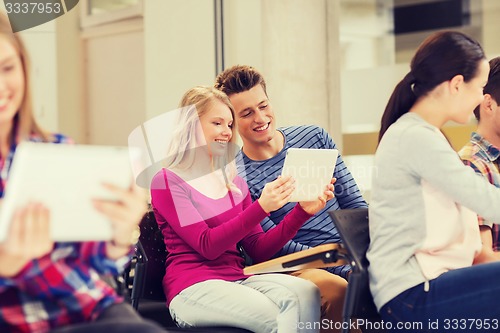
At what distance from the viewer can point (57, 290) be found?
4.60 ft

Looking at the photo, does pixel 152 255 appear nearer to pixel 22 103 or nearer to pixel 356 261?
pixel 356 261

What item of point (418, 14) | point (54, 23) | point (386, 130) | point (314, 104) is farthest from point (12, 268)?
point (54, 23)

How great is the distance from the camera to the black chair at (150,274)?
241 cm

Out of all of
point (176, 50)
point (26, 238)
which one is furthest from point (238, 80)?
point (176, 50)

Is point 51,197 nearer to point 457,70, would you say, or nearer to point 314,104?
point 457,70

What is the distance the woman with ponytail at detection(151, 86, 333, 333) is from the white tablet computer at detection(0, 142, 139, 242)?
93cm

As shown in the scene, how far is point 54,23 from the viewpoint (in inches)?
229

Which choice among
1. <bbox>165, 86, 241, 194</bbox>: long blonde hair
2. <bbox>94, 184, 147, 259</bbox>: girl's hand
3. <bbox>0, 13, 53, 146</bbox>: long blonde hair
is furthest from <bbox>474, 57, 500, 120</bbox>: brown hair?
<bbox>0, 13, 53, 146</bbox>: long blonde hair

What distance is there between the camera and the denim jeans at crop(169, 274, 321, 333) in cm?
218

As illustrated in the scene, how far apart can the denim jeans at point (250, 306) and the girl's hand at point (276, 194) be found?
0.24 m

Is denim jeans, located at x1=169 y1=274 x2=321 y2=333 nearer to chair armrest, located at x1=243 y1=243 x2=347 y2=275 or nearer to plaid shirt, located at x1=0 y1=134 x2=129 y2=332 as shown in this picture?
A: chair armrest, located at x1=243 y1=243 x2=347 y2=275

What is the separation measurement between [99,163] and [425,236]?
1.01 m

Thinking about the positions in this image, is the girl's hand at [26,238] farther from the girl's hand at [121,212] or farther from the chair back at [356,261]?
the chair back at [356,261]

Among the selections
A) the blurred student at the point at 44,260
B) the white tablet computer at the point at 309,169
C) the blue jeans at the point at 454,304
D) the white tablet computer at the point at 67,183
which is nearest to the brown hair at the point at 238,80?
the white tablet computer at the point at 309,169
